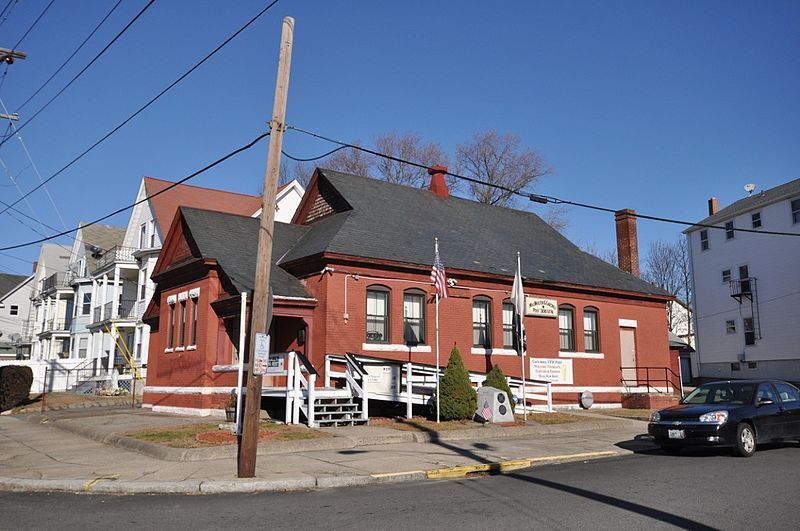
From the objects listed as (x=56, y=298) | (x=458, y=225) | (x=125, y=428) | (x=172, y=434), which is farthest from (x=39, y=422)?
(x=56, y=298)

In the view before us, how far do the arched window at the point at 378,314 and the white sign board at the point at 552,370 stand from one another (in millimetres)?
6505

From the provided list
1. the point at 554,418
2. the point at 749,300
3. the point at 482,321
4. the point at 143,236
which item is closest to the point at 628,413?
the point at 554,418

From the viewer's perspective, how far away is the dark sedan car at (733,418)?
13.2 metres

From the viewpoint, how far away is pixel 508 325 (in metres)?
25.0

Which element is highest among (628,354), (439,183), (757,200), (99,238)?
(757,200)

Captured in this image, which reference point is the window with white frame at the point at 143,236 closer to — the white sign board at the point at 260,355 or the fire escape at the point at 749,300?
the white sign board at the point at 260,355

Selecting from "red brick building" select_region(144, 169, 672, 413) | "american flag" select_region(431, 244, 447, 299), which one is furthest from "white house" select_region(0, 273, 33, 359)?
"american flag" select_region(431, 244, 447, 299)

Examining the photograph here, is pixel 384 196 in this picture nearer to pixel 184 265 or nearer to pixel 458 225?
pixel 458 225

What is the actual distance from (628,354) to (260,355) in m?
21.4

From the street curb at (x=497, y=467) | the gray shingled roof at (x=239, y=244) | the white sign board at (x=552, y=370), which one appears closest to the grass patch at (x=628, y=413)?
the white sign board at (x=552, y=370)

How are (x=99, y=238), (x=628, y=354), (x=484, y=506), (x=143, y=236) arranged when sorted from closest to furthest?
(x=484, y=506) < (x=628, y=354) < (x=143, y=236) < (x=99, y=238)

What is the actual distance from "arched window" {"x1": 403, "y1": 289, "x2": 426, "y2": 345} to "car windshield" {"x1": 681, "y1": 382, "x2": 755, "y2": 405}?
31.0 feet

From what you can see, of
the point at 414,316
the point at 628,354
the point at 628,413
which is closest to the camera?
the point at 414,316

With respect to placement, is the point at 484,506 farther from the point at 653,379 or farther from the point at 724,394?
the point at 653,379
